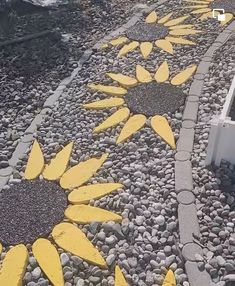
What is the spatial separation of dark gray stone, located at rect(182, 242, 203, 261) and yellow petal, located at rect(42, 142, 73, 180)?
3.72 ft

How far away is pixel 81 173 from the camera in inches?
134

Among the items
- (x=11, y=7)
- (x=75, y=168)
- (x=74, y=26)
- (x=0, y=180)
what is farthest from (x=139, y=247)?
(x=11, y=7)

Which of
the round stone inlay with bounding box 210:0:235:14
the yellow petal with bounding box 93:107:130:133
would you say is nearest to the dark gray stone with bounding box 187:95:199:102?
the yellow petal with bounding box 93:107:130:133

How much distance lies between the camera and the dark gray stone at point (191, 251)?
2699 millimetres

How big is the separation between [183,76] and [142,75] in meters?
Answer: 0.41

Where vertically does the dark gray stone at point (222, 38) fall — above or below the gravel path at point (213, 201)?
above

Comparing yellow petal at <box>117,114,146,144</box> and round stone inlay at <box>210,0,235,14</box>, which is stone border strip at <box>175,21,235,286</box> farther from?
round stone inlay at <box>210,0,235,14</box>

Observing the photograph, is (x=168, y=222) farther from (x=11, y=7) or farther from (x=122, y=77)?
(x=11, y=7)

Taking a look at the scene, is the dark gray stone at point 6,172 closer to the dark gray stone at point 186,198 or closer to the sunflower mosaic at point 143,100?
the sunflower mosaic at point 143,100

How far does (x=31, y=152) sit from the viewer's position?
3639 mm

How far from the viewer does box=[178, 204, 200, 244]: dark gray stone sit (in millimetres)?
2822

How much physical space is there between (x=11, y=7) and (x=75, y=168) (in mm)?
3520

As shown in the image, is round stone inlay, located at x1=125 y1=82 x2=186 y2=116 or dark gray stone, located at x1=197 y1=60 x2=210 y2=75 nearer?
round stone inlay, located at x1=125 y1=82 x2=186 y2=116

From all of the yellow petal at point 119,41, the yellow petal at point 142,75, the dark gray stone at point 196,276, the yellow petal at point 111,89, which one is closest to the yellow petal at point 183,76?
the yellow petal at point 142,75
